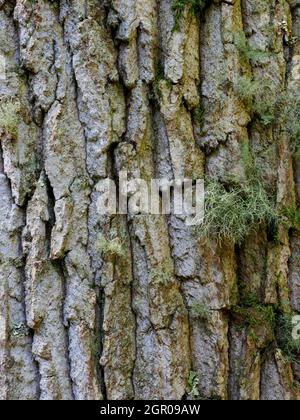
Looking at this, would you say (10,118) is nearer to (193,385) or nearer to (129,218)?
(129,218)

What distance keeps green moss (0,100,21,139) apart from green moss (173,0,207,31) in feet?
4.63

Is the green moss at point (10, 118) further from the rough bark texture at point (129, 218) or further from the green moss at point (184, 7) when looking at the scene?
the green moss at point (184, 7)

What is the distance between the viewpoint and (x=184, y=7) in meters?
3.17

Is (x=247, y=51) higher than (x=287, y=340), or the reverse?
(x=247, y=51)

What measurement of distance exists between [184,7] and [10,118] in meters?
1.63

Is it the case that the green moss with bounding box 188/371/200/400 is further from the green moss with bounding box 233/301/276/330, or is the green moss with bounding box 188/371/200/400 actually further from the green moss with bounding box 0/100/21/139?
the green moss with bounding box 0/100/21/139

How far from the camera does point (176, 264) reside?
3.05m

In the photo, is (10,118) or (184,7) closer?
(10,118)

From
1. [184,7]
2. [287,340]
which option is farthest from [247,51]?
[287,340]

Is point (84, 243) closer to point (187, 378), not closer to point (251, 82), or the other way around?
point (187, 378)

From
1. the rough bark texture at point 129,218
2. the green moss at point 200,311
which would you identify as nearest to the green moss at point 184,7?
the rough bark texture at point 129,218

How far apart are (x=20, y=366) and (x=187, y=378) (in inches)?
48.4

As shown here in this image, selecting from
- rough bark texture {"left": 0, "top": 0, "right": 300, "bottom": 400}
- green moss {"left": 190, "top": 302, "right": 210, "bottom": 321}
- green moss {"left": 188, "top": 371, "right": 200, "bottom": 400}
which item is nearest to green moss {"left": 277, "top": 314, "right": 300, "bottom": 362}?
rough bark texture {"left": 0, "top": 0, "right": 300, "bottom": 400}

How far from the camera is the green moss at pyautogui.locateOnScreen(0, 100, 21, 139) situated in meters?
3.02
